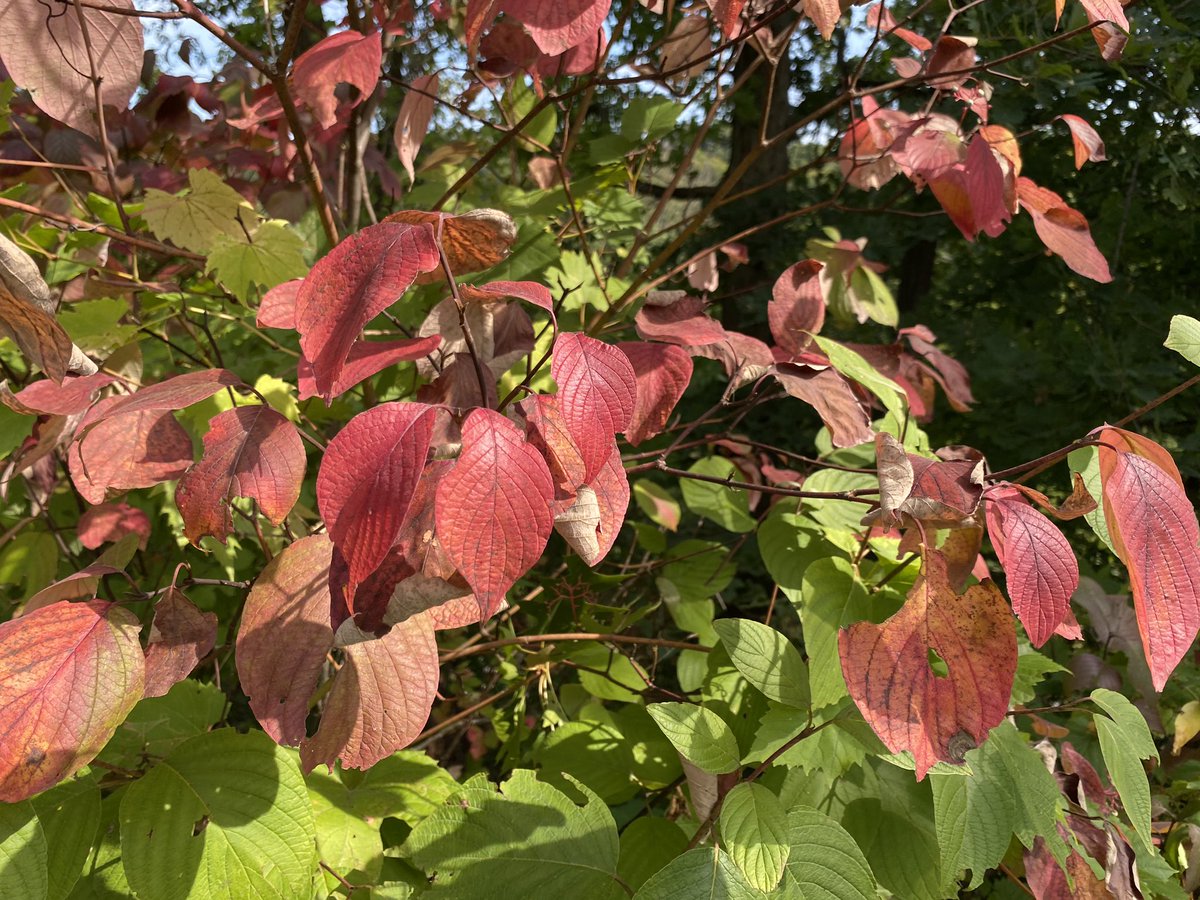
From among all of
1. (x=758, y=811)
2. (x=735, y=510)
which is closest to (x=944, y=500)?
(x=758, y=811)

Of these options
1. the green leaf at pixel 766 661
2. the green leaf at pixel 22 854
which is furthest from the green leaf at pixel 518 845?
the green leaf at pixel 22 854

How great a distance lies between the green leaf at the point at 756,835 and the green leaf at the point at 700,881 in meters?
0.04

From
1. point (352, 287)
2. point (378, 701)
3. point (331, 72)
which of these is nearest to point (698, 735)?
point (378, 701)

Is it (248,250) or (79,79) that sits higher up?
(79,79)

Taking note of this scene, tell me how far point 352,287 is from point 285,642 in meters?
0.35

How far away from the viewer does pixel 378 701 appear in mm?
780

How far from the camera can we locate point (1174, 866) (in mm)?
1258

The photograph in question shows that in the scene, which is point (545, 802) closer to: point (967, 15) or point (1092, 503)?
point (1092, 503)

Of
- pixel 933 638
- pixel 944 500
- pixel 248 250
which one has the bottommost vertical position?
pixel 933 638

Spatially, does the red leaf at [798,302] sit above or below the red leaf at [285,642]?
above

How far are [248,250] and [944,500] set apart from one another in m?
1.03

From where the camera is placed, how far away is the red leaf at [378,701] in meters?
0.77

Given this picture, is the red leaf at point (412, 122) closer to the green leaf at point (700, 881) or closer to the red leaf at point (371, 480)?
the red leaf at point (371, 480)

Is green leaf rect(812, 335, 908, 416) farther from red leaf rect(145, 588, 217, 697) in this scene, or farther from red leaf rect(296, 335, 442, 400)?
red leaf rect(145, 588, 217, 697)
